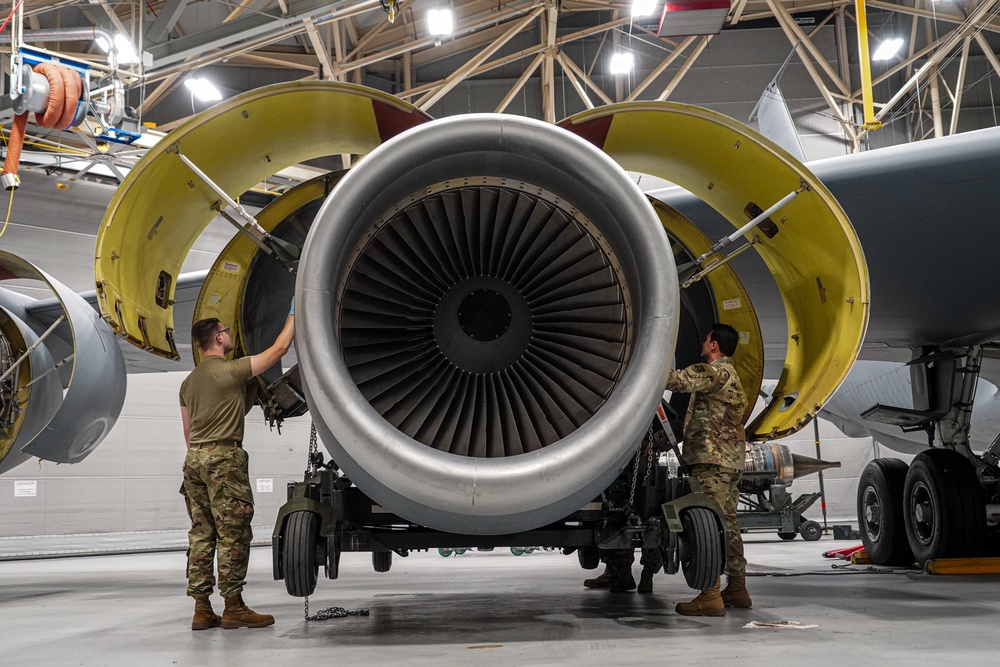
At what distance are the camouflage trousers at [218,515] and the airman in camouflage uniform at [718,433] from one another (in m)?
2.06

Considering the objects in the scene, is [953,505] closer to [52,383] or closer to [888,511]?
[888,511]

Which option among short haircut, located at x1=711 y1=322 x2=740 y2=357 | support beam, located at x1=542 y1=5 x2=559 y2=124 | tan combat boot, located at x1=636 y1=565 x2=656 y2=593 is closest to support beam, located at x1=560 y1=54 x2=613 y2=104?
support beam, located at x1=542 y1=5 x2=559 y2=124

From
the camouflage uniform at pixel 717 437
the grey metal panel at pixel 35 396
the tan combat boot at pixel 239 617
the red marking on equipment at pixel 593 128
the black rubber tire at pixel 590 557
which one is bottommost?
the tan combat boot at pixel 239 617

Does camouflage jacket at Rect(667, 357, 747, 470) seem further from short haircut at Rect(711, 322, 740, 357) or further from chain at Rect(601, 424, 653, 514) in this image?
chain at Rect(601, 424, 653, 514)

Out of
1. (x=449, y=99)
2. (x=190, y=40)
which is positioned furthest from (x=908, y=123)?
(x=190, y=40)

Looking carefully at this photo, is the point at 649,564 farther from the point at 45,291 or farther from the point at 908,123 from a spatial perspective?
the point at 908,123

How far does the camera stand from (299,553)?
Answer: 326 centimetres

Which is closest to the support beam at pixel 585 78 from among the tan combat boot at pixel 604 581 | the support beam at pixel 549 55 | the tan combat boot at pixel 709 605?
the support beam at pixel 549 55

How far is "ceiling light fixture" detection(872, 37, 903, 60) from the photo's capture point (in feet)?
56.7

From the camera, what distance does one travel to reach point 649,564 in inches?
200

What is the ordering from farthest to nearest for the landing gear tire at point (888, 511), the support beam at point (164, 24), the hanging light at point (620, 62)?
the hanging light at point (620, 62)
the support beam at point (164, 24)
the landing gear tire at point (888, 511)

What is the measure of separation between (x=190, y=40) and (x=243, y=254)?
9.82 metres

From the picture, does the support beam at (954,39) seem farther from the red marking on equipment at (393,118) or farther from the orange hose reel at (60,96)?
the red marking on equipment at (393,118)

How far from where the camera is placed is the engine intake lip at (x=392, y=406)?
2.72 m
